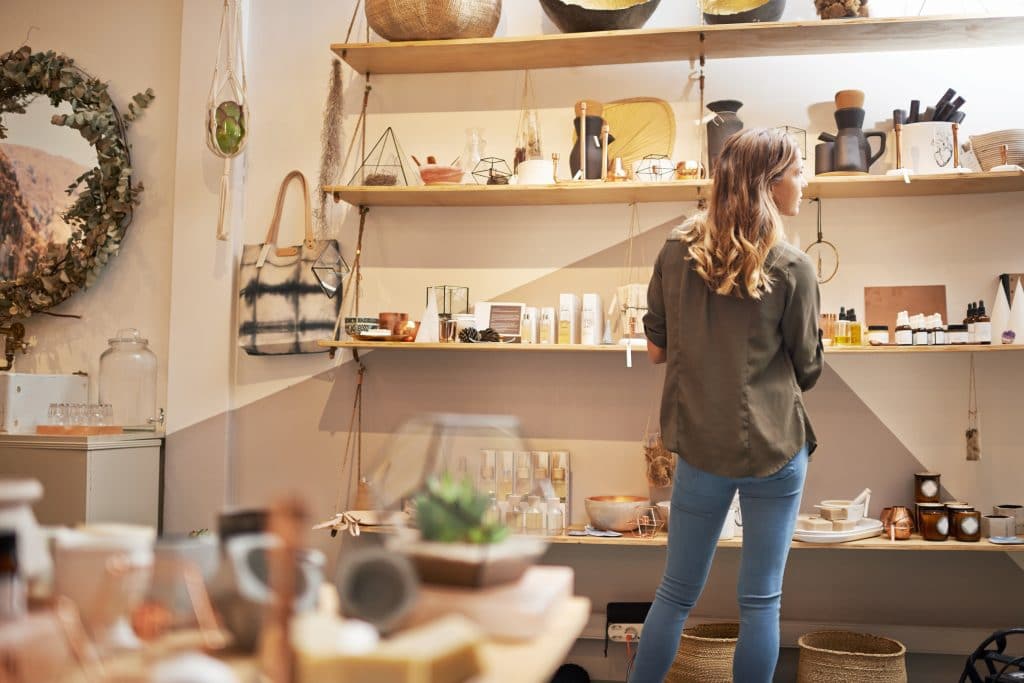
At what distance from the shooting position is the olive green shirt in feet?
7.06

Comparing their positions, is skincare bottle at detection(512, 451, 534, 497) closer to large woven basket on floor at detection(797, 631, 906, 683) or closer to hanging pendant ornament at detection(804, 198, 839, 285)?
large woven basket on floor at detection(797, 631, 906, 683)

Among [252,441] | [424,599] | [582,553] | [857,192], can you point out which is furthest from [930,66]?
[424,599]

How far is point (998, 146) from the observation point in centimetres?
307

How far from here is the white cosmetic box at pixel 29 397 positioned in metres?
3.42

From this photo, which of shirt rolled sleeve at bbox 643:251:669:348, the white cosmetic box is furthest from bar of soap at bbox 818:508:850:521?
the white cosmetic box

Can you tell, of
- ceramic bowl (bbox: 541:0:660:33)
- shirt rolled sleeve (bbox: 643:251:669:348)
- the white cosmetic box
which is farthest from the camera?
the white cosmetic box

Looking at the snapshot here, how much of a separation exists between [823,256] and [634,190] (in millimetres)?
745

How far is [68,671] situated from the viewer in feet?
2.29

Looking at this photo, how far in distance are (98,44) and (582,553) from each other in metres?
2.88

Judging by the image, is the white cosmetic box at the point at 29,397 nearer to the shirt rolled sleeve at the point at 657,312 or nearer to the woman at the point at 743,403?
the shirt rolled sleeve at the point at 657,312

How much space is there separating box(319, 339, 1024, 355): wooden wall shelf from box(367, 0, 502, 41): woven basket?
3.68ft

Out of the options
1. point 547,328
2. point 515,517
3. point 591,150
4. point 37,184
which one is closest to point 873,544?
point 547,328

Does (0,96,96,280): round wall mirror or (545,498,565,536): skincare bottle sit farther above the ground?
(0,96,96,280): round wall mirror

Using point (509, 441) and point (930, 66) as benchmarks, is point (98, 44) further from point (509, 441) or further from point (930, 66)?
point (509, 441)
